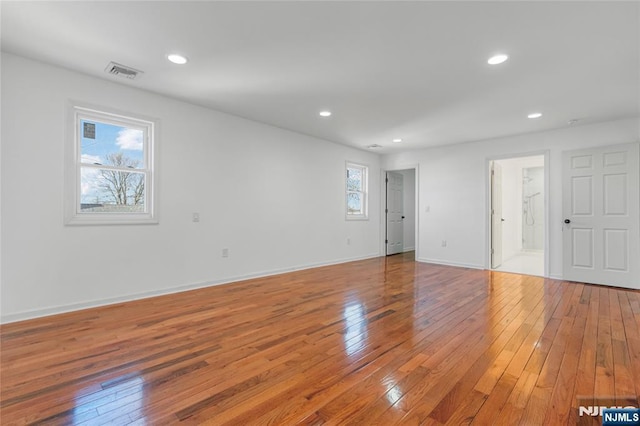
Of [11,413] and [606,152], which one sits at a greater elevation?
[606,152]

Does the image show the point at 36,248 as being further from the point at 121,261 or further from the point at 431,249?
the point at 431,249

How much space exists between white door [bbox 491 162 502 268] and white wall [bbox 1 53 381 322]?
3.02m

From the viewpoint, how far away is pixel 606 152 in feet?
15.0

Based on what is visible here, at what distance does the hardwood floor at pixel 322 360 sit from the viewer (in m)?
1.64

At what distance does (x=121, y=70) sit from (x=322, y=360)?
138 inches

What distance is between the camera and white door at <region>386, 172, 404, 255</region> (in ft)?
25.5

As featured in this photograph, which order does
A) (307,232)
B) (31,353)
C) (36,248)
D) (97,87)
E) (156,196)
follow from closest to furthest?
(31,353) < (36,248) < (97,87) < (156,196) < (307,232)

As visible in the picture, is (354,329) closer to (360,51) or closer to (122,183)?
(360,51)

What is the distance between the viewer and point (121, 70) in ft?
10.4

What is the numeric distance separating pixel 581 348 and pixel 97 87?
5.35 meters

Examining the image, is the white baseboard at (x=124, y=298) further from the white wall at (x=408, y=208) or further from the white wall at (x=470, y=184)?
the white wall at (x=408, y=208)

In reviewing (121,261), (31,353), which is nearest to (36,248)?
(121,261)

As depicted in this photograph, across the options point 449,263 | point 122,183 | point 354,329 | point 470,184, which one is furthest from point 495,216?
point 122,183

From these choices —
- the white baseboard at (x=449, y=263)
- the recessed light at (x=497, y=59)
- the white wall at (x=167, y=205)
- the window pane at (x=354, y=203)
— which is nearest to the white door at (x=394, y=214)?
the window pane at (x=354, y=203)
